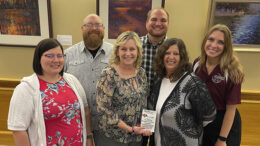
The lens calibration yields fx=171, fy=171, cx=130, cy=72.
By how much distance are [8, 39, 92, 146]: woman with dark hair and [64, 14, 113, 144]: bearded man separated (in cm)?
46

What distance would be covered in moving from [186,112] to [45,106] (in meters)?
1.09

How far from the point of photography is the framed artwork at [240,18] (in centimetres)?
217

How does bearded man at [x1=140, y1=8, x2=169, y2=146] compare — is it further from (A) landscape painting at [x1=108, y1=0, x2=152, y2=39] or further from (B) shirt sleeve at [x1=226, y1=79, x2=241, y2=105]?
(B) shirt sleeve at [x1=226, y1=79, x2=241, y2=105]

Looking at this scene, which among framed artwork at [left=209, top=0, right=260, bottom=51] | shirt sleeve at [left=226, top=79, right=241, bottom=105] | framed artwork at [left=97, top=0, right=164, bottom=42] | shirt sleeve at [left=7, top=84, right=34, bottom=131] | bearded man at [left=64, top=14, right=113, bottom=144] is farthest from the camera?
framed artwork at [left=97, top=0, right=164, bottom=42]

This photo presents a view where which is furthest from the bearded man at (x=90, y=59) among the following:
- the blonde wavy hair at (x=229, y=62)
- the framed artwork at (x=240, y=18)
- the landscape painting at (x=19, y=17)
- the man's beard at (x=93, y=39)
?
the framed artwork at (x=240, y=18)

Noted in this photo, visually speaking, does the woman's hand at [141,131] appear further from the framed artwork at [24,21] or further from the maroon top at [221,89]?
the framed artwork at [24,21]

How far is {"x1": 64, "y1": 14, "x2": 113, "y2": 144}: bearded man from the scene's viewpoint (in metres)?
1.87

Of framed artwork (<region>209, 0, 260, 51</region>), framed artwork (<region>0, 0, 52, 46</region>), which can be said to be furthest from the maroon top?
framed artwork (<region>0, 0, 52, 46</region>)

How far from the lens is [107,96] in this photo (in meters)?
1.43

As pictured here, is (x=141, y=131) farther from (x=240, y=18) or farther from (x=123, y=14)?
(x=240, y=18)

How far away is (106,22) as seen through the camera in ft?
7.75

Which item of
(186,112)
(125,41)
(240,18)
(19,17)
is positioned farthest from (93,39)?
(240,18)

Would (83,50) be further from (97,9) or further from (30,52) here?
(30,52)

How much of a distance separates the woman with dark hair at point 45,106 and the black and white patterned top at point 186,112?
76cm
